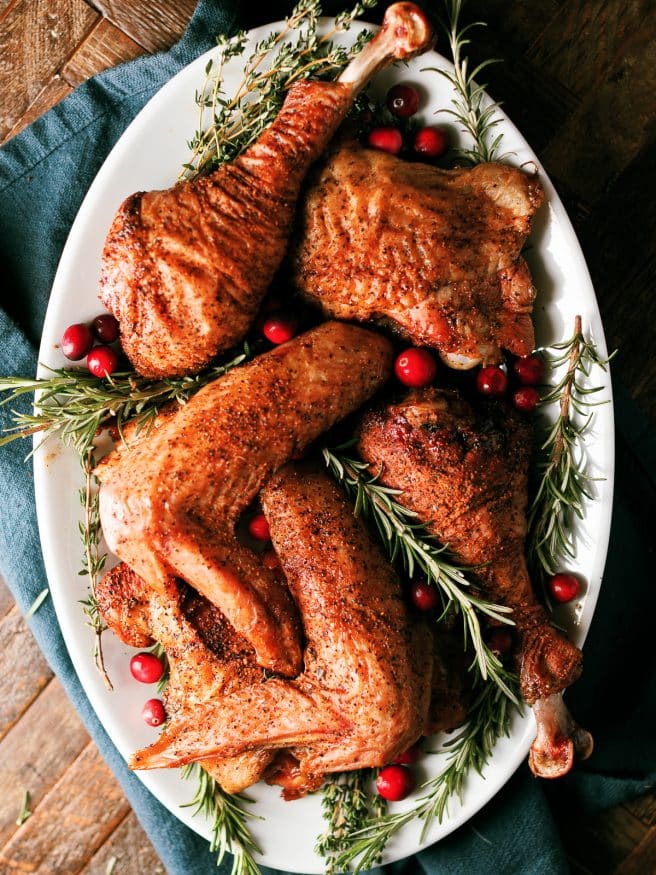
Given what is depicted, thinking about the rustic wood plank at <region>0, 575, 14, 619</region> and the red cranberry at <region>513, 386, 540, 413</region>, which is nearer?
the red cranberry at <region>513, 386, 540, 413</region>

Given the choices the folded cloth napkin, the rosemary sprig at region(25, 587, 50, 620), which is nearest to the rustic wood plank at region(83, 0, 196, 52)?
the folded cloth napkin

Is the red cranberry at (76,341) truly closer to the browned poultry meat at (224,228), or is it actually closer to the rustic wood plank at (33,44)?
→ the browned poultry meat at (224,228)

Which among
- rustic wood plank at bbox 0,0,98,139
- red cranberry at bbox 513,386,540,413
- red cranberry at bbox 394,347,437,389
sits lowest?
red cranberry at bbox 513,386,540,413

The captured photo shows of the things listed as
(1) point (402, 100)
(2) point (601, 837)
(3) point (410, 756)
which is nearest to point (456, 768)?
(3) point (410, 756)

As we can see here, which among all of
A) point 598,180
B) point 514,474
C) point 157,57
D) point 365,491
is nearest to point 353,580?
point 365,491

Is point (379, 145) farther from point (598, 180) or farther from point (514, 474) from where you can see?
point (514, 474)

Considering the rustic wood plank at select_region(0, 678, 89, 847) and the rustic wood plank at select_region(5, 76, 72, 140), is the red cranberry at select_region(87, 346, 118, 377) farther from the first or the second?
the rustic wood plank at select_region(0, 678, 89, 847)
